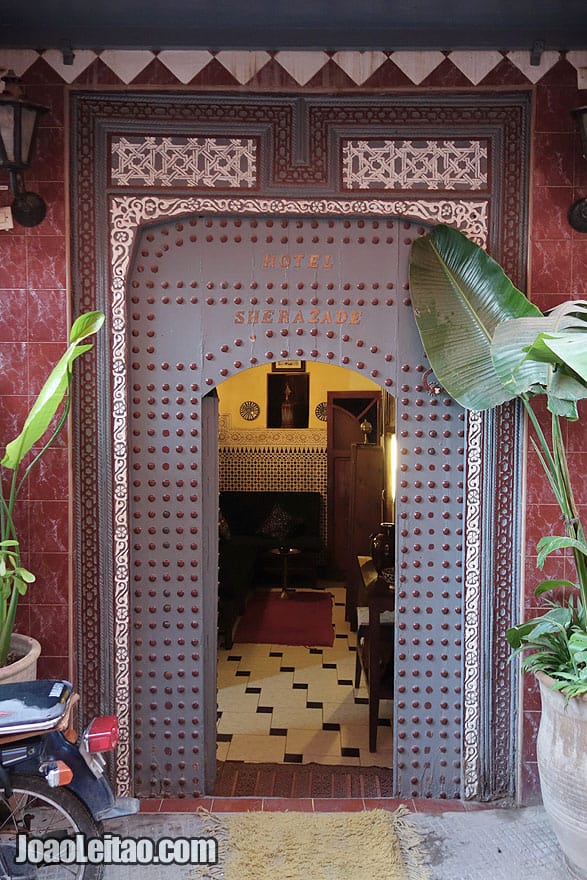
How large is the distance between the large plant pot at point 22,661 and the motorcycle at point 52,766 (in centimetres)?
28

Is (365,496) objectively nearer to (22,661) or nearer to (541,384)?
(541,384)

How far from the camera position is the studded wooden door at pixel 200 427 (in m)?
3.81

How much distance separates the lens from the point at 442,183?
373 centimetres

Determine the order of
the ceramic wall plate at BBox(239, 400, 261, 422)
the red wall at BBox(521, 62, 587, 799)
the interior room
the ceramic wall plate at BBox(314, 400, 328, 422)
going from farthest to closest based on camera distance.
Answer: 1. the ceramic wall plate at BBox(239, 400, 261, 422)
2. the ceramic wall plate at BBox(314, 400, 328, 422)
3. the interior room
4. the red wall at BBox(521, 62, 587, 799)

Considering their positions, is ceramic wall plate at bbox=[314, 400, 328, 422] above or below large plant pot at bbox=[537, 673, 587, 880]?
above

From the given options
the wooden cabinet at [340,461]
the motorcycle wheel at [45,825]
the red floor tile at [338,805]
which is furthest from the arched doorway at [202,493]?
the wooden cabinet at [340,461]

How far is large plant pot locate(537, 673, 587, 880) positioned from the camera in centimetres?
304

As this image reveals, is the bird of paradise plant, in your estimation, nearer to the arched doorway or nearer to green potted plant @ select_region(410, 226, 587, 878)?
green potted plant @ select_region(410, 226, 587, 878)

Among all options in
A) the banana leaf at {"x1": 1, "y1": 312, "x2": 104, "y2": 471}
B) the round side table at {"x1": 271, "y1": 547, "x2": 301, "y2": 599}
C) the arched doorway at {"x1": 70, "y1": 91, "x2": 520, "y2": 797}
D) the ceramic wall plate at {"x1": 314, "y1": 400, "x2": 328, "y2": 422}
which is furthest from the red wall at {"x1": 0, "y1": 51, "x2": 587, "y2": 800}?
the ceramic wall plate at {"x1": 314, "y1": 400, "x2": 328, "y2": 422}

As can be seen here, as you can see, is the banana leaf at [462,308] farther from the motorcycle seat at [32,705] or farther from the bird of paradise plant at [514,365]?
the motorcycle seat at [32,705]

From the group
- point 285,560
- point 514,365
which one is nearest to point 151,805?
point 514,365

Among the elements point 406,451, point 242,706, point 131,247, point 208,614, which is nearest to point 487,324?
point 406,451

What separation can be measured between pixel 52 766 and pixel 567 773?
1960mm

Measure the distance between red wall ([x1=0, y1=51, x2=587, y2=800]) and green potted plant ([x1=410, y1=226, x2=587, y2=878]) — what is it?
25 centimetres
